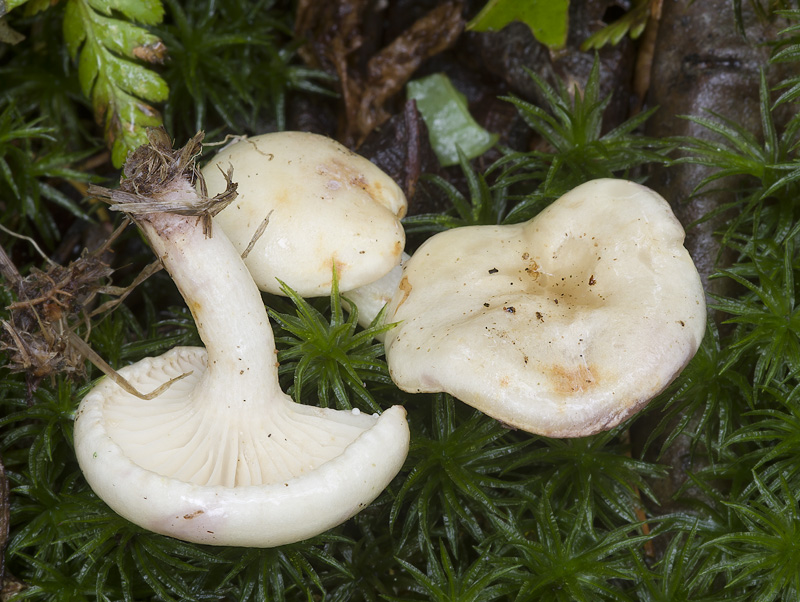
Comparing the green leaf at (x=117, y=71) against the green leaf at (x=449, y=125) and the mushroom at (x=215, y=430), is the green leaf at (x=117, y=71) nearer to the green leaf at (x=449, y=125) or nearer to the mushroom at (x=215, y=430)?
the mushroom at (x=215, y=430)

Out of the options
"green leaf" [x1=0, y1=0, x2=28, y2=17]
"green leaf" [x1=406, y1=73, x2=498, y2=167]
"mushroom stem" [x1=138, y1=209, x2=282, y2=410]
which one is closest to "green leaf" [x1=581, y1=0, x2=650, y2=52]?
"green leaf" [x1=406, y1=73, x2=498, y2=167]

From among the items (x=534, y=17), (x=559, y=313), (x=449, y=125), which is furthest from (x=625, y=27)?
(x=559, y=313)

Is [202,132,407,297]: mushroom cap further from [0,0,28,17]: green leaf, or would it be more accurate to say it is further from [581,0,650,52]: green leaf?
[581,0,650,52]: green leaf

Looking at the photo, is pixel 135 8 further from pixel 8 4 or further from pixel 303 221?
pixel 303 221

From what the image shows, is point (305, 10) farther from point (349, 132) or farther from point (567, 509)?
point (567, 509)

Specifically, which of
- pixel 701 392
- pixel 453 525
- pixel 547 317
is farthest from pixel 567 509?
pixel 547 317

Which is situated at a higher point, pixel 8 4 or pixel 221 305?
pixel 8 4

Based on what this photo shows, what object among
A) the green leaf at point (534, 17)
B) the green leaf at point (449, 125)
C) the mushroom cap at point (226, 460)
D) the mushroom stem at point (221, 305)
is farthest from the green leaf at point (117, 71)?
the green leaf at point (534, 17)
